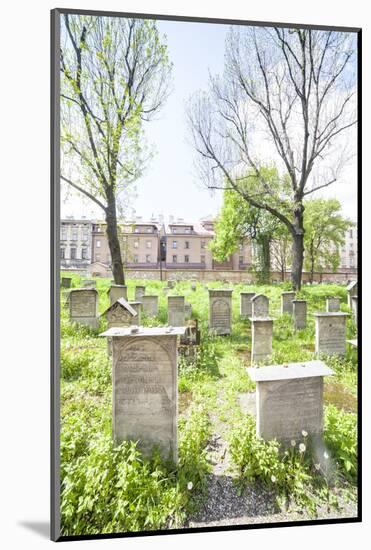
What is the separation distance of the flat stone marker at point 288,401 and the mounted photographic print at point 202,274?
0.5 inches

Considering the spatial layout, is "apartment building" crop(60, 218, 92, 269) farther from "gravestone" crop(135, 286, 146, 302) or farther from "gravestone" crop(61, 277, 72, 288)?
"gravestone" crop(135, 286, 146, 302)

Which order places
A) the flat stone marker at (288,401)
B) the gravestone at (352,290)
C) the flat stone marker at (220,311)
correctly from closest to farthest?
1. the flat stone marker at (288,401)
2. the flat stone marker at (220,311)
3. the gravestone at (352,290)

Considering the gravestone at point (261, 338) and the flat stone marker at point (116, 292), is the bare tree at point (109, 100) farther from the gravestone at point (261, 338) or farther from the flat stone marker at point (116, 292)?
the gravestone at point (261, 338)

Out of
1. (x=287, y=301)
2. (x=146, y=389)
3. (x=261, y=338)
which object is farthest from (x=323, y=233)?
(x=146, y=389)

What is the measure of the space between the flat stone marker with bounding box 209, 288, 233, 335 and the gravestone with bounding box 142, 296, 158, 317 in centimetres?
43

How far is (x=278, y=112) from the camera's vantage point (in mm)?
3244

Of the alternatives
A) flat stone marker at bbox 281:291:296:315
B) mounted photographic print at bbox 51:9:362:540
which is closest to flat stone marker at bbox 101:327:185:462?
mounted photographic print at bbox 51:9:362:540

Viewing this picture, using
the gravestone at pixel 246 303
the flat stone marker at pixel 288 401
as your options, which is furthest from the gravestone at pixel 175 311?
the flat stone marker at pixel 288 401

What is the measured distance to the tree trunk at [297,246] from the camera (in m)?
3.34

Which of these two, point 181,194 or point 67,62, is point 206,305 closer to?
point 181,194

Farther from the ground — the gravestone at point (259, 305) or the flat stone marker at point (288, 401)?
the gravestone at point (259, 305)

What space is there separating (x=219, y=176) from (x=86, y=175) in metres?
0.99

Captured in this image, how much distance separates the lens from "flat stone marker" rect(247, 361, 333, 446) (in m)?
2.99

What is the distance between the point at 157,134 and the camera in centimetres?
304
